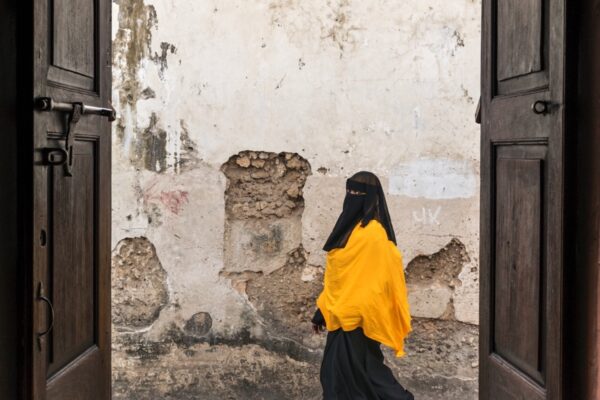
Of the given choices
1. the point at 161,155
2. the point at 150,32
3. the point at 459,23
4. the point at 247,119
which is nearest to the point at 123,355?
the point at 161,155

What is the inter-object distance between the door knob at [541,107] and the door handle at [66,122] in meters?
1.44

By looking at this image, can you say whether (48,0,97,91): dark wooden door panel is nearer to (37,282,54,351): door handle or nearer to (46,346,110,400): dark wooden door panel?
(37,282,54,351): door handle

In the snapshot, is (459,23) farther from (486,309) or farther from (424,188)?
(486,309)

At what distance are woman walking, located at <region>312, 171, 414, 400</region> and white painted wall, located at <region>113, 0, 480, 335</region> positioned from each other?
2.95 feet

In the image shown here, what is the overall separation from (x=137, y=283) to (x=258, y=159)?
133 cm

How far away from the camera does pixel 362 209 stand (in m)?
5.60

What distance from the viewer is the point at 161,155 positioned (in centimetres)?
636

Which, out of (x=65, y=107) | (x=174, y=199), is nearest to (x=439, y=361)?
(x=174, y=199)

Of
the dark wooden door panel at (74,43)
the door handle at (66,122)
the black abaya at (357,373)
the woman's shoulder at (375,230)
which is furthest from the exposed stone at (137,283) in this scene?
the door handle at (66,122)

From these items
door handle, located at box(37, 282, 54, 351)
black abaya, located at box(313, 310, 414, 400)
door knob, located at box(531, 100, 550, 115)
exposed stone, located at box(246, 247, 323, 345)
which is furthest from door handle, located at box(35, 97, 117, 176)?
exposed stone, located at box(246, 247, 323, 345)

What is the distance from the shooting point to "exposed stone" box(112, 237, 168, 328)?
20.8 feet

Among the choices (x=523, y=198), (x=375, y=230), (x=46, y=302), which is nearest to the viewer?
(x=46, y=302)

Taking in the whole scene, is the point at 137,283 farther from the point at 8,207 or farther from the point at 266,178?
the point at 8,207

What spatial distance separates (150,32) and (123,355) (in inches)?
98.4
